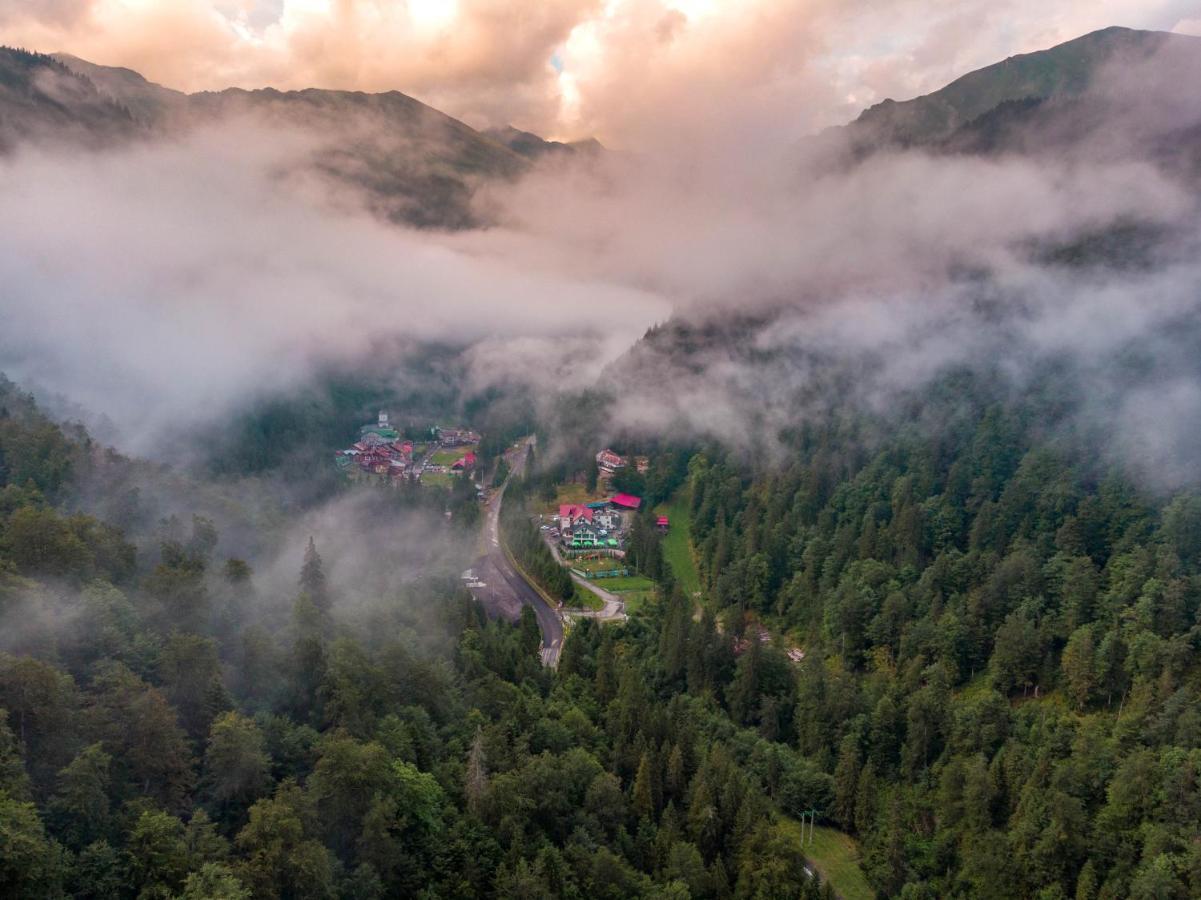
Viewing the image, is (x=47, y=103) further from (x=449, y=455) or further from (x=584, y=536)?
(x=584, y=536)

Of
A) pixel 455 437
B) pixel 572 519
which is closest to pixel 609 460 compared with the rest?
pixel 572 519

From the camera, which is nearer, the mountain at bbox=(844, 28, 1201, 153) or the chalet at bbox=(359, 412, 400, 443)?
the mountain at bbox=(844, 28, 1201, 153)

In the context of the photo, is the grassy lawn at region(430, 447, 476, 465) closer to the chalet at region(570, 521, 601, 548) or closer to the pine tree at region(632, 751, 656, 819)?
the chalet at region(570, 521, 601, 548)

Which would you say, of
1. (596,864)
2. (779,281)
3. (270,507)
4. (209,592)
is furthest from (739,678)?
(779,281)

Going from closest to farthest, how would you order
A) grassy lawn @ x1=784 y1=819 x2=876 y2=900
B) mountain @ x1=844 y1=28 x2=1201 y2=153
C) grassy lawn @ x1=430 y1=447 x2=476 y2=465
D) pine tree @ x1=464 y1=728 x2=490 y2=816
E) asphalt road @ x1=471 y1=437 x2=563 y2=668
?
pine tree @ x1=464 y1=728 x2=490 y2=816 → grassy lawn @ x1=784 y1=819 x2=876 y2=900 → asphalt road @ x1=471 y1=437 x2=563 y2=668 → mountain @ x1=844 y1=28 x2=1201 y2=153 → grassy lawn @ x1=430 y1=447 x2=476 y2=465

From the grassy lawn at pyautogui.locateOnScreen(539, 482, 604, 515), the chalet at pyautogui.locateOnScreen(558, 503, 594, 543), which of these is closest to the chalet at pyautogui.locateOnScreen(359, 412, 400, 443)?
the grassy lawn at pyautogui.locateOnScreen(539, 482, 604, 515)

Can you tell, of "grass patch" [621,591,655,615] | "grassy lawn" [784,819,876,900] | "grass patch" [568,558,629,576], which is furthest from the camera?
"grass patch" [568,558,629,576]

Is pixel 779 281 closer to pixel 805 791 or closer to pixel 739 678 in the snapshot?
pixel 739 678

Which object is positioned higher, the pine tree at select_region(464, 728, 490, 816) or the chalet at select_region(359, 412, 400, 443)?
the chalet at select_region(359, 412, 400, 443)

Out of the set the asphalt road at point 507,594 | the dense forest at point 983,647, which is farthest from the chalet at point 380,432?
the dense forest at point 983,647
